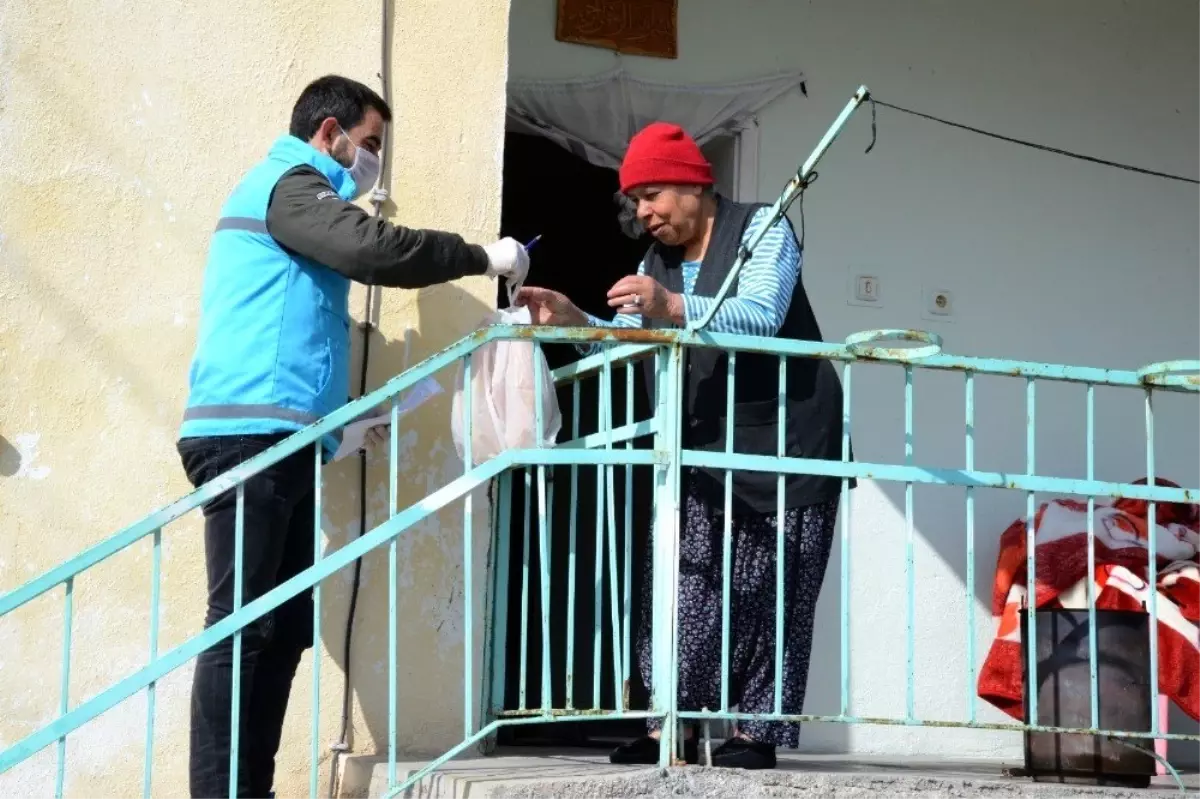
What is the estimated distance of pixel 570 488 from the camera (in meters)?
5.78

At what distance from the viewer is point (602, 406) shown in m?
4.16

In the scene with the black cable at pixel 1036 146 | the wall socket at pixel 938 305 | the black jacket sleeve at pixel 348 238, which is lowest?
the black jacket sleeve at pixel 348 238

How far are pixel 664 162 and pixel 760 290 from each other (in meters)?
0.45

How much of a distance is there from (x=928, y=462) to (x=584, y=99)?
182 centimetres

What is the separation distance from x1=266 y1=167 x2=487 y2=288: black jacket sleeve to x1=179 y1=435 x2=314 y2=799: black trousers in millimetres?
466

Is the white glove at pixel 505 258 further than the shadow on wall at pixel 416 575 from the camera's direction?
No

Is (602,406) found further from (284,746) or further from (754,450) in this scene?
(284,746)

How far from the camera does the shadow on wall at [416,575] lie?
15.1ft

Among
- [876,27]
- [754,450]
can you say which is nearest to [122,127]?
[754,450]

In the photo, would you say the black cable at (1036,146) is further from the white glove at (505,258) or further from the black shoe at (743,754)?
the black shoe at (743,754)

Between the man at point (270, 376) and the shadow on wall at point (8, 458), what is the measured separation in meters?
0.62

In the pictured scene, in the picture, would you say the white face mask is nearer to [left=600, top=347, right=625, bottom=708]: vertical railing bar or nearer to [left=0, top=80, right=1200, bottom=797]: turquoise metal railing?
[left=0, top=80, right=1200, bottom=797]: turquoise metal railing

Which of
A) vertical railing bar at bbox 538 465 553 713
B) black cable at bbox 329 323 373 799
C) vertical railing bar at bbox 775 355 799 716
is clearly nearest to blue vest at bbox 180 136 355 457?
black cable at bbox 329 323 373 799

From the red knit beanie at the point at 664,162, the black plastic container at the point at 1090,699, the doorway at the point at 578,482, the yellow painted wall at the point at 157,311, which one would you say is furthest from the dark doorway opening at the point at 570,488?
the black plastic container at the point at 1090,699
